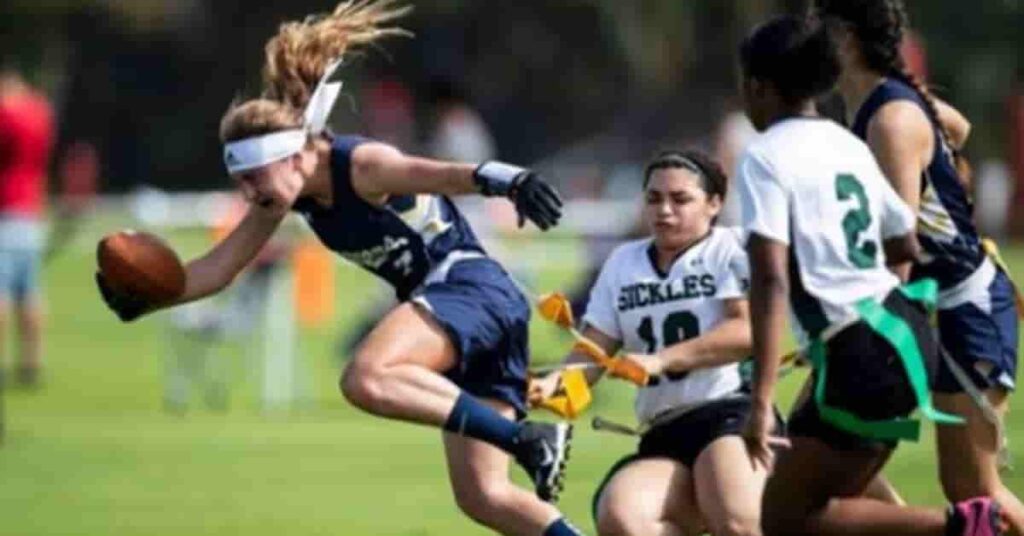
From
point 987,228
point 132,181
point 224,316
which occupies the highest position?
point 224,316

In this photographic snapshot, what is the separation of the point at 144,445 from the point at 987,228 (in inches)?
997

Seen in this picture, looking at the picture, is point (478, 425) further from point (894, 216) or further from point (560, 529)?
point (894, 216)

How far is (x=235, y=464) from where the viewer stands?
16266mm

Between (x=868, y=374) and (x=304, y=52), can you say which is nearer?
(x=868, y=374)

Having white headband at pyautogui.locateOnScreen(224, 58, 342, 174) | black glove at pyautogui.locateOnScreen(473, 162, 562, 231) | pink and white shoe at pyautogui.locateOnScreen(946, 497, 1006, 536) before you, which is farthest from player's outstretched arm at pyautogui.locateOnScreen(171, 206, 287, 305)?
pink and white shoe at pyautogui.locateOnScreen(946, 497, 1006, 536)

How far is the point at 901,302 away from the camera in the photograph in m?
9.05

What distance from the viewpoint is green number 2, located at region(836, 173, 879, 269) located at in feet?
29.1

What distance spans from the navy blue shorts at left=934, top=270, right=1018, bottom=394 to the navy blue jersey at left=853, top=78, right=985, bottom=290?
0.10m

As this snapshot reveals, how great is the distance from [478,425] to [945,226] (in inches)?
61.7

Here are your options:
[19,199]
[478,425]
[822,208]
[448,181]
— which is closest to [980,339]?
[822,208]

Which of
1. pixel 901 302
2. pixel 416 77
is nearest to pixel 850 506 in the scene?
pixel 901 302

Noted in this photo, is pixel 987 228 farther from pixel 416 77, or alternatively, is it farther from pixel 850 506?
pixel 850 506

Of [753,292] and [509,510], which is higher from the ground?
[753,292]

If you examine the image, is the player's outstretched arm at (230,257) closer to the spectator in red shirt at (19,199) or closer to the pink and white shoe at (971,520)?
the pink and white shoe at (971,520)
